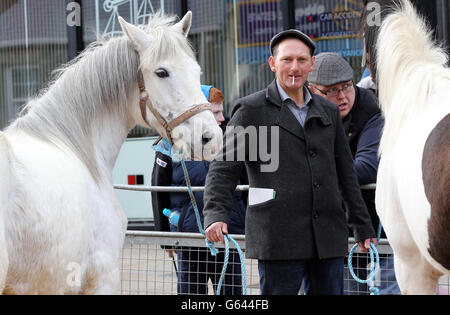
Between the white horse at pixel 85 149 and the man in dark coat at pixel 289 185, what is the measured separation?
22 cm

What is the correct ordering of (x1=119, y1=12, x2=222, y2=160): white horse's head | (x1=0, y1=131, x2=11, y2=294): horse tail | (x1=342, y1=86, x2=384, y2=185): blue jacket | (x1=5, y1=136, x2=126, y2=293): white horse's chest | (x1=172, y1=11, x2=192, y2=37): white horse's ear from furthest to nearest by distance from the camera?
1. (x1=342, y1=86, x2=384, y2=185): blue jacket
2. (x1=172, y1=11, x2=192, y2=37): white horse's ear
3. (x1=119, y1=12, x2=222, y2=160): white horse's head
4. (x1=5, y1=136, x2=126, y2=293): white horse's chest
5. (x1=0, y1=131, x2=11, y2=294): horse tail

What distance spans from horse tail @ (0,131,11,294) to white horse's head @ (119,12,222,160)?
92 cm

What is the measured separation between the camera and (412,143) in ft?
9.39

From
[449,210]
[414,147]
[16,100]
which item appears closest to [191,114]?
[414,147]

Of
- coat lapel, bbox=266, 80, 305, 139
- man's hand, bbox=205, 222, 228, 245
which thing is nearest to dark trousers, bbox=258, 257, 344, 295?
man's hand, bbox=205, 222, 228, 245

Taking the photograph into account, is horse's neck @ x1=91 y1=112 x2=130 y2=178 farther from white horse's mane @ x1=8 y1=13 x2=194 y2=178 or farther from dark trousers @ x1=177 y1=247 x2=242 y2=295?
dark trousers @ x1=177 y1=247 x2=242 y2=295

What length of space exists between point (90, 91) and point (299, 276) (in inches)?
51.8

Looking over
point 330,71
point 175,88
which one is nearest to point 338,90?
point 330,71

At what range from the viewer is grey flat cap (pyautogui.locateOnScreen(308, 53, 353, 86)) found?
3770 millimetres

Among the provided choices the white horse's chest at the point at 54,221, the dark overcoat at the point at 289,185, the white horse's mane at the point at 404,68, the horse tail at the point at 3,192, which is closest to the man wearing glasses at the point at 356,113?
the white horse's mane at the point at 404,68

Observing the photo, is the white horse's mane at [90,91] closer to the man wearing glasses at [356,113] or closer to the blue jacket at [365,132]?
the man wearing glasses at [356,113]

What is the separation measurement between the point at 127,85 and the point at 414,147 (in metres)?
1.40

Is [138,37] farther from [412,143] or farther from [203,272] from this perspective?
[203,272]

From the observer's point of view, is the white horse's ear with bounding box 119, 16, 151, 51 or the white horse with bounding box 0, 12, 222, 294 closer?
the white horse with bounding box 0, 12, 222, 294
